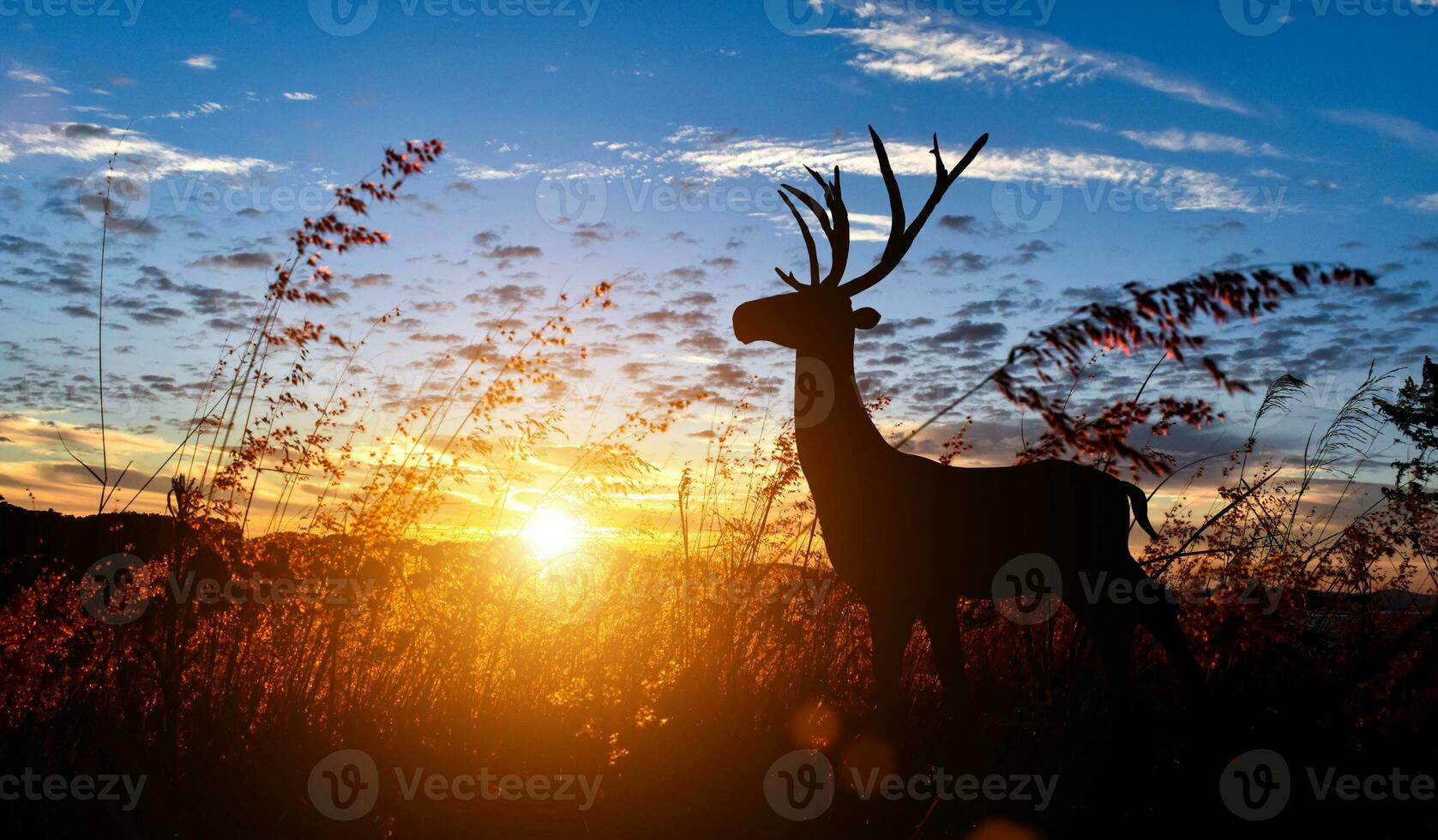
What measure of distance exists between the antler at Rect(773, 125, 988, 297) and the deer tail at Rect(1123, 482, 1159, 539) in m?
1.63

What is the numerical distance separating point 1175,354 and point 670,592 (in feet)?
12.5

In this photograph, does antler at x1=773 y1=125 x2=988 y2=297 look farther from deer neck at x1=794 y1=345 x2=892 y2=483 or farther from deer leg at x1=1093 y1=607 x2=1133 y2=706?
deer leg at x1=1093 y1=607 x2=1133 y2=706

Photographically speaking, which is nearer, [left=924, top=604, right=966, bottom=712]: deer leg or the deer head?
[left=924, top=604, right=966, bottom=712]: deer leg

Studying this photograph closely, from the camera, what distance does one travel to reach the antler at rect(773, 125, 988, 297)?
455 centimetres

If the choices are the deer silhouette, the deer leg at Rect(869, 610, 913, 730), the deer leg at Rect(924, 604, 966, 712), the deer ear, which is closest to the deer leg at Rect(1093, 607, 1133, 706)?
the deer silhouette

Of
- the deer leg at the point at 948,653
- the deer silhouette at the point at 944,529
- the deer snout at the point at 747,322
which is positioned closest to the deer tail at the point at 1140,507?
the deer silhouette at the point at 944,529

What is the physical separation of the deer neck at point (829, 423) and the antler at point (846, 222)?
1.65 feet

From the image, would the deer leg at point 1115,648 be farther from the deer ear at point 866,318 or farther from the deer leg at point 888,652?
the deer ear at point 866,318

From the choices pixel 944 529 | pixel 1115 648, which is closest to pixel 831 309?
pixel 944 529

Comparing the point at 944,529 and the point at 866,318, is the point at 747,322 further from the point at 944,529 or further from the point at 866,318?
the point at 944,529

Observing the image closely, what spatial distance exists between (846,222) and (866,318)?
0.72 metres

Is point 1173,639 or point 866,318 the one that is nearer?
point 1173,639

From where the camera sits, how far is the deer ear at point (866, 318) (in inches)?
185

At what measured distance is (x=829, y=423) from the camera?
4.39 meters
